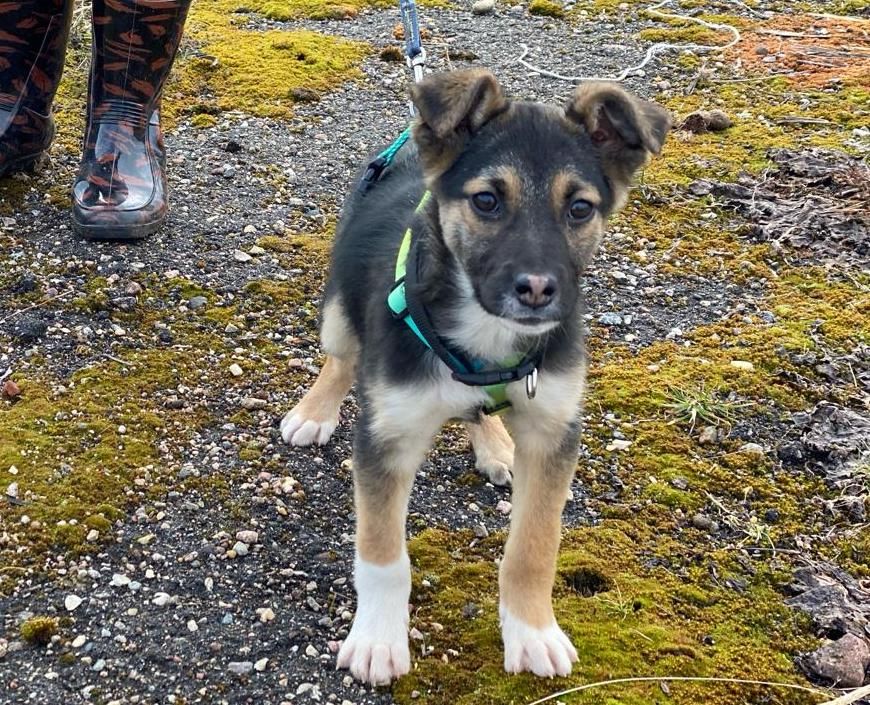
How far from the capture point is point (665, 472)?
12.8 ft

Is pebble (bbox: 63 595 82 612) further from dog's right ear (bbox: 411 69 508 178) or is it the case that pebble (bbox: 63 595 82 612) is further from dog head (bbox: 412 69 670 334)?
dog's right ear (bbox: 411 69 508 178)

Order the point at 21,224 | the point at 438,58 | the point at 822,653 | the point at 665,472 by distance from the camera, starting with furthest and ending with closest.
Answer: the point at 438,58, the point at 21,224, the point at 665,472, the point at 822,653

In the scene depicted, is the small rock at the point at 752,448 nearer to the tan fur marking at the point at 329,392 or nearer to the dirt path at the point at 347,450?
the dirt path at the point at 347,450

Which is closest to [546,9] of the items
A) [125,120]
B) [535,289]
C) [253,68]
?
[253,68]

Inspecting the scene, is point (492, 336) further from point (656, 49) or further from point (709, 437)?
point (656, 49)

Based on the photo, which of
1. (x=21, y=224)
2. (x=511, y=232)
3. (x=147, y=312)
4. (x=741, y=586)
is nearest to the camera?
(x=511, y=232)

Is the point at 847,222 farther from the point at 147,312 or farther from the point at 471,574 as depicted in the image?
the point at 147,312

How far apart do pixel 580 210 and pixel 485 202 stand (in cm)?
32

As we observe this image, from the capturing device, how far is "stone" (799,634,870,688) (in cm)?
293

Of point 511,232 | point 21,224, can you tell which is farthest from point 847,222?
point 21,224

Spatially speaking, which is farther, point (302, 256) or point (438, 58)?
point (438, 58)

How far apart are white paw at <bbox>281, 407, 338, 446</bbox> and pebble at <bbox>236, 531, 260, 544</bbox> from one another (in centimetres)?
60

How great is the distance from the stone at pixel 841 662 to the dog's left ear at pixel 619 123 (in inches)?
68.9

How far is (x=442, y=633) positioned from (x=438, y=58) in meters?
6.56
